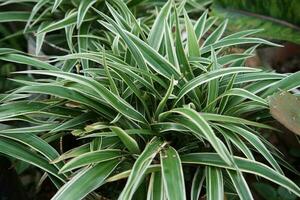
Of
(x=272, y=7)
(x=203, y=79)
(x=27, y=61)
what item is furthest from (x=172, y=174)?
(x=272, y=7)

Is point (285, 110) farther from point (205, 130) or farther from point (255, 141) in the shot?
point (205, 130)

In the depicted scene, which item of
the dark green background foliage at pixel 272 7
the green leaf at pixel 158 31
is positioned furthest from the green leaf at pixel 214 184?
the dark green background foliage at pixel 272 7

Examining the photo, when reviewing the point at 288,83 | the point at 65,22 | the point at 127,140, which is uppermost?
the point at 65,22

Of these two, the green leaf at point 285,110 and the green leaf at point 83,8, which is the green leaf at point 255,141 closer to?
the green leaf at point 285,110

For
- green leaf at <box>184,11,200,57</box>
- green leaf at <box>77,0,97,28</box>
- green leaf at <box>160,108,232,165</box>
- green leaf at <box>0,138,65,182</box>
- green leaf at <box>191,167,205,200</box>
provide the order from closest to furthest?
green leaf at <box>160,108,232,165</box>
green leaf at <box>191,167,205,200</box>
green leaf at <box>0,138,65,182</box>
green leaf at <box>184,11,200,57</box>
green leaf at <box>77,0,97,28</box>

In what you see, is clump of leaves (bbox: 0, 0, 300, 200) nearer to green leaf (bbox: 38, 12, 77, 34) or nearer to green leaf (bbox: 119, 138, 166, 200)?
green leaf (bbox: 119, 138, 166, 200)

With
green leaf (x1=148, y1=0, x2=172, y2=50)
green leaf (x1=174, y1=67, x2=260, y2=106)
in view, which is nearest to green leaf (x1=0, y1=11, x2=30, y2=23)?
green leaf (x1=148, y1=0, x2=172, y2=50)

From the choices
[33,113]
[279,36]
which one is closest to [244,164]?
[33,113]

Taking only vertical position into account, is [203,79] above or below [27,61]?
below
